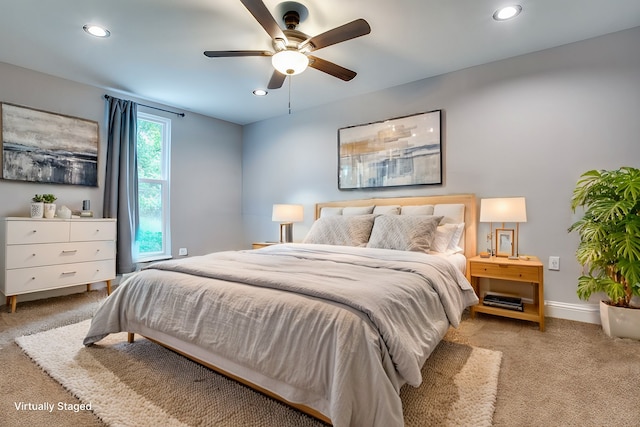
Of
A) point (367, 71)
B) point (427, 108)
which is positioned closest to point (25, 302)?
point (367, 71)

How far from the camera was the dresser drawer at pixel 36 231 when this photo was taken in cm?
280

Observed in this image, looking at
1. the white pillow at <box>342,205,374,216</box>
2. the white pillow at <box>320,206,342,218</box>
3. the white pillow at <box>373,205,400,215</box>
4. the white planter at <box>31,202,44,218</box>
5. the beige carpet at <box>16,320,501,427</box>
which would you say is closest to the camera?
the beige carpet at <box>16,320,501,427</box>

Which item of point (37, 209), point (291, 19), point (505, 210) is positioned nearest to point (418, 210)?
point (505, 210)

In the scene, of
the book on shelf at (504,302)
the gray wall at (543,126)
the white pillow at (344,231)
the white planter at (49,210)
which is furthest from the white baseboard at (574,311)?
the white planter at (49,210)

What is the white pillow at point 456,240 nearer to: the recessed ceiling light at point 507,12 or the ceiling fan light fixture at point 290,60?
the recessed ceiling light at point 507,12

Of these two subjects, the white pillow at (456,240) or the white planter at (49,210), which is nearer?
the white pillow at (456,240)

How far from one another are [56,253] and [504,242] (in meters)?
4.37

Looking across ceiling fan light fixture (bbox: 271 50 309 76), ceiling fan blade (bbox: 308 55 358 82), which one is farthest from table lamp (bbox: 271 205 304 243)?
ceiling fan light fixture (bbox: 271 50 309 76)

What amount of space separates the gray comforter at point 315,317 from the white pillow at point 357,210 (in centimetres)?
139

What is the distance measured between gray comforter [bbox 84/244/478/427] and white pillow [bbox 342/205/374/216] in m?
1.39

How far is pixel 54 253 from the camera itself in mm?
3049

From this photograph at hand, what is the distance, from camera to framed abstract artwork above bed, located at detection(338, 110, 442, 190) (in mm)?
3416

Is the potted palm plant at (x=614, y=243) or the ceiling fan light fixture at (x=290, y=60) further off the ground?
the ceiling fan light fixture at (x=290, y=60)

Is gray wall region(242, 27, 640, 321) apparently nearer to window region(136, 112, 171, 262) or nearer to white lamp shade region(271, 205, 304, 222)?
white lamp shade region(271, 205, 304, 222)
